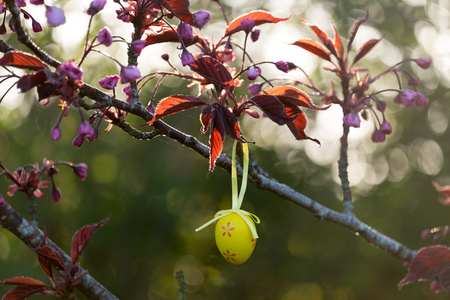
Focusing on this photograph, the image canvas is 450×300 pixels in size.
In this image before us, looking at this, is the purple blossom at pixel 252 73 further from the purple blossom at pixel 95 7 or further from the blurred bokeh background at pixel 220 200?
the blurred bokeh background at pixel 220 200

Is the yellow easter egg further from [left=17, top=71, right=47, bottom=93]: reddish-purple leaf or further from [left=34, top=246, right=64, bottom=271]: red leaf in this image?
[left=17, top=71, right=47, bottom=93]: reddish-purple leaf

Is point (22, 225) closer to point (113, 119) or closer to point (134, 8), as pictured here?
point (113, 119)

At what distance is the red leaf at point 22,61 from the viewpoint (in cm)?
105

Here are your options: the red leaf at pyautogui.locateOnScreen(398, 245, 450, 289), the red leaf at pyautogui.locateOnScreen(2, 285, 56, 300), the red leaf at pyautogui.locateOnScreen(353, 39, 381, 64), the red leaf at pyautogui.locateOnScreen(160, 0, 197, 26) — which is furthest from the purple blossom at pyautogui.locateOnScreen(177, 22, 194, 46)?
the red leaf at pyautogui.locateOnScreen(398, 245, 450, 289)

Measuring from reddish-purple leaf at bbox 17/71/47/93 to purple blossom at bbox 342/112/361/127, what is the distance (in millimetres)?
952

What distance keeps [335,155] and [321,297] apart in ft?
9.93

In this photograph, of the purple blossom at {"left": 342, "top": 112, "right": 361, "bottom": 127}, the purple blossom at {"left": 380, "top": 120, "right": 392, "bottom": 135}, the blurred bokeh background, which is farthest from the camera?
the blurred bokeh background

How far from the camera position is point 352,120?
1.69 m

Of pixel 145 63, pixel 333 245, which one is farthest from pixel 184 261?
pixel 145 63

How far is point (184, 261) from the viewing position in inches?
448

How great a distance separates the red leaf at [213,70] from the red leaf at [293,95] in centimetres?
12

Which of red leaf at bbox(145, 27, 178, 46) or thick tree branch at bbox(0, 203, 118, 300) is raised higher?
red leaf at bbox(145, 27, 178, 46)

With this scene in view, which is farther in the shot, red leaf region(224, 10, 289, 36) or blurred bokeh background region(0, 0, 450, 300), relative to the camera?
blurred bokeh background region(0, 0, 450, 300)

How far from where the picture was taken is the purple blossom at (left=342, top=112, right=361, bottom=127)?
5.52ft
